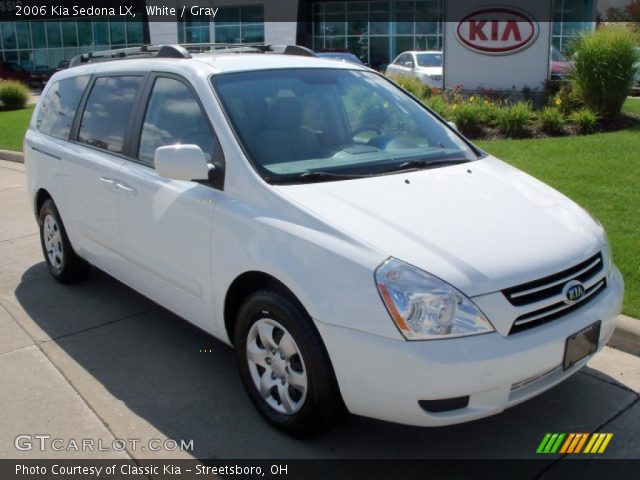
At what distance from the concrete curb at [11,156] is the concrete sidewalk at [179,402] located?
884 cm

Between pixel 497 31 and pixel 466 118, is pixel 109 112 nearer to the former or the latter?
pixel 466 118

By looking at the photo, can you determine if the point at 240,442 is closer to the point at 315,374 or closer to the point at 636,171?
the point at 315,374

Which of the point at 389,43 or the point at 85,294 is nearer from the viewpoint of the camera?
the point at 85,294

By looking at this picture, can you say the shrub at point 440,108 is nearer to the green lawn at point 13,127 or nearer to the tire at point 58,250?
the tire at point 58,250

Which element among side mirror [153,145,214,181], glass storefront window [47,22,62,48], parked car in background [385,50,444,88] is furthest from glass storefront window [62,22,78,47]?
side mirror [153,145,214,181]

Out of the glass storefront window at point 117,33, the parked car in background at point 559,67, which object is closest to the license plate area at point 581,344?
the parked car in background at point 559,67

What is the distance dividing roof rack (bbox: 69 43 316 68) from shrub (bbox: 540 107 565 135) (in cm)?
705

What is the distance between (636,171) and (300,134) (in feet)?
18.1

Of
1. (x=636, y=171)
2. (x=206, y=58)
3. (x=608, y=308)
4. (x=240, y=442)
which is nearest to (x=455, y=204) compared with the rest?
(x=608, y=308)

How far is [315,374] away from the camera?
3.12 metres

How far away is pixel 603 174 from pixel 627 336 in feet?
13.4

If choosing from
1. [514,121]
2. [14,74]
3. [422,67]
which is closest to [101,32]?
[14,74]

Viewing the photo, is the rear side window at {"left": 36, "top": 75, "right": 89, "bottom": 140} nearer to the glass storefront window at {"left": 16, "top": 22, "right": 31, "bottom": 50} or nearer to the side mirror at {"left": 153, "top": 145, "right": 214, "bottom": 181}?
the side mirror at {"left": 153, "top": 145, "right": 214, "bottom": 181}

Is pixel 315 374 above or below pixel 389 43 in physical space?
below
